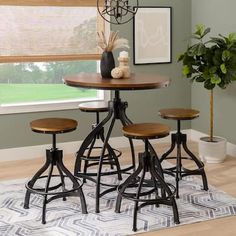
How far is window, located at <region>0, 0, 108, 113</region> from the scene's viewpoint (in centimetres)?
496

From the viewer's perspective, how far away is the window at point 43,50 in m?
4.96

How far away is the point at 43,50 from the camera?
16.8 feet

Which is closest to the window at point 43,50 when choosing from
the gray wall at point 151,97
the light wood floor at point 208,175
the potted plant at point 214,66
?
the gray wall at point 151,97

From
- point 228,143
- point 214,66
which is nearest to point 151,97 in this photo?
point 228,143

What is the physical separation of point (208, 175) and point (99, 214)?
1.40 metres

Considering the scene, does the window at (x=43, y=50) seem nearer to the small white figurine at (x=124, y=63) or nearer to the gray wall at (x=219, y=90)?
the gray wall at (x=219, y=90)

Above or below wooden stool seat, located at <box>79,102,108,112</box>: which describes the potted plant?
above

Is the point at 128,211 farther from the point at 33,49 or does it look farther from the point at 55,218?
the point at 33,49

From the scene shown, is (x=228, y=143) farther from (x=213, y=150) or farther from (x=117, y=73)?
(x=117, y=73)

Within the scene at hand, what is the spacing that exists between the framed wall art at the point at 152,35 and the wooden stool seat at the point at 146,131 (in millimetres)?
2165

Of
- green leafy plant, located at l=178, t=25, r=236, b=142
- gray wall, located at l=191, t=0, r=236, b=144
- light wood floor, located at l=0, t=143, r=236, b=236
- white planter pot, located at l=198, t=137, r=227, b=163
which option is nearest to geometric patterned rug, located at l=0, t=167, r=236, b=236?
light wood floor, located at l=0, t=143, r=236, b=236

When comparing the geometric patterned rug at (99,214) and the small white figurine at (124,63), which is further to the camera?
the small white figurine at (124,63)

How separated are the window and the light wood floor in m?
Result: 0.61

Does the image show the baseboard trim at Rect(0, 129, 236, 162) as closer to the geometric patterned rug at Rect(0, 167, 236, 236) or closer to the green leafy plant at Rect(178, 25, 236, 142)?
the green leafy plant at Rect(178, 25, 236, 142)
